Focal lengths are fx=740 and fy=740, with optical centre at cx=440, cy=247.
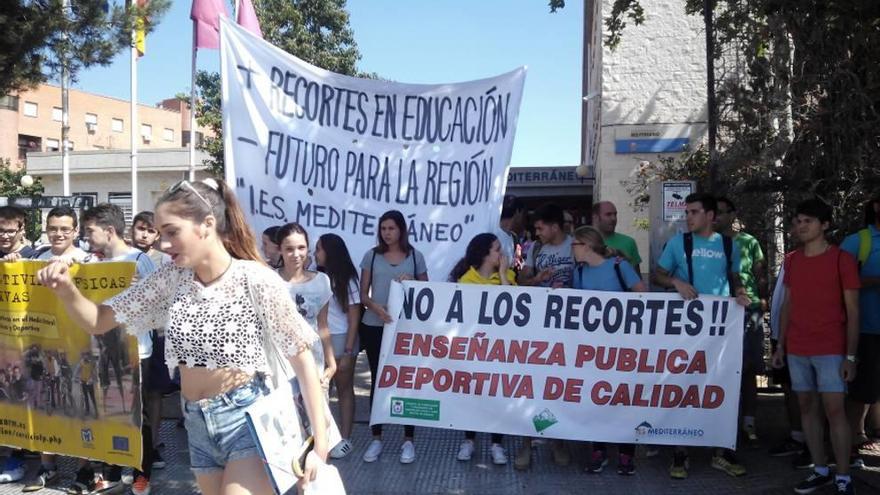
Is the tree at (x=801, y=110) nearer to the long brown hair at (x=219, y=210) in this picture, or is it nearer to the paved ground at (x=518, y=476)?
the paved ground at (x=518, y=476)

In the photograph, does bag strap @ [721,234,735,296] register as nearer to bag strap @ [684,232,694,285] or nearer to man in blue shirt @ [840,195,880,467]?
bag strap @ [684,232,694,285]

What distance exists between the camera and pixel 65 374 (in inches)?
197

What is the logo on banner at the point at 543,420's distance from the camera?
5355 millimetres

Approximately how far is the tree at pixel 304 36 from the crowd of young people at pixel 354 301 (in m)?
23.5

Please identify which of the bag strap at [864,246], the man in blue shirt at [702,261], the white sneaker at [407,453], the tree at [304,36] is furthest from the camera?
the tree at [304,36]

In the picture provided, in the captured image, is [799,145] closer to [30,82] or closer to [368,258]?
[368,258]

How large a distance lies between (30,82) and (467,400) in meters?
5.54

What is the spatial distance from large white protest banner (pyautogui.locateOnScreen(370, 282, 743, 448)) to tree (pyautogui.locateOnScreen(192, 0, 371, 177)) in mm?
23817

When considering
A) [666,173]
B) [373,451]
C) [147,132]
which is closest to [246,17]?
[666,173]

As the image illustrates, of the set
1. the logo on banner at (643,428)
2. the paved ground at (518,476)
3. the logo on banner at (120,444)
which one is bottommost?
the paved ground at (518,476)

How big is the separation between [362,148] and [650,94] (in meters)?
11.8

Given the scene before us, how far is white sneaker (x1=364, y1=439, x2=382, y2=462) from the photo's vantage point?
5539 millimetres

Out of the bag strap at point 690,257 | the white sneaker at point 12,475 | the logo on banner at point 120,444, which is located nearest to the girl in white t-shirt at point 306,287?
the logo on banner at point 120,444

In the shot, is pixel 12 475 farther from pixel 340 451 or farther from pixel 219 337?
pixel 219 337
